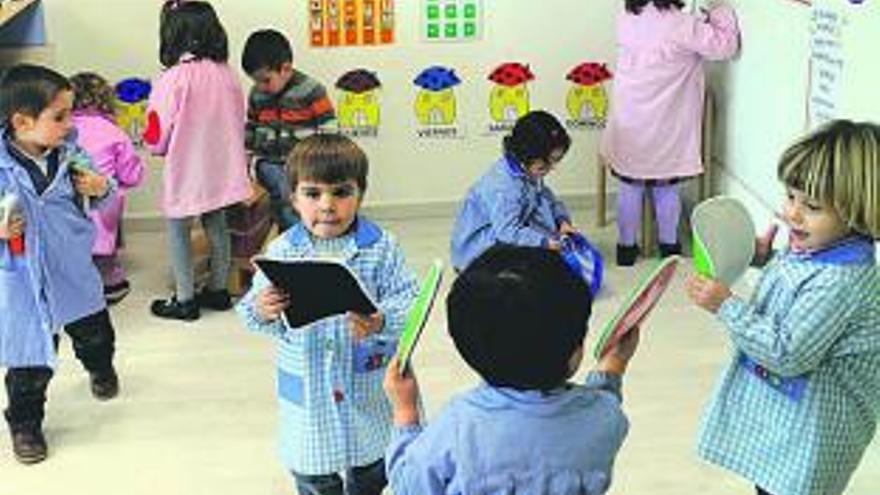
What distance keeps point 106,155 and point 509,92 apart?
5.54 feet

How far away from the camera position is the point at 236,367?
3.68m

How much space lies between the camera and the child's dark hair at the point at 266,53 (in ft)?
13.5

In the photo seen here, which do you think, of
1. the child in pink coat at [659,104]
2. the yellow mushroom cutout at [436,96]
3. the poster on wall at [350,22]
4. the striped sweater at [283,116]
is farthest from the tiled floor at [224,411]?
the poster on wall at [350,22]

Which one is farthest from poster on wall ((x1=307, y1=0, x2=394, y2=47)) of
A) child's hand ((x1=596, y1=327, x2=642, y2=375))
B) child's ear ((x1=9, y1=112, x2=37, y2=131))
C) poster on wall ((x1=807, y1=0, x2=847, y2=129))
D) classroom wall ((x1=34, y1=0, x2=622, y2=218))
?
child's hand ((x1=596, y1=327, x2=642, y2=375))

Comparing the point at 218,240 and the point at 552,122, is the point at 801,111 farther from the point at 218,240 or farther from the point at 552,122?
the point at 218,240

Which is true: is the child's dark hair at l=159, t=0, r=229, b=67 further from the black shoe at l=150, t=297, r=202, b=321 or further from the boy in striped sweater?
the black shoe at l=150, t=297, r=202, b=321

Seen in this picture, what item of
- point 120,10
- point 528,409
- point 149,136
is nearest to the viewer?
point 528,409

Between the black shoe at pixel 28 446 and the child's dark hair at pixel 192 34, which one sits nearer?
the black shoe at pixel 28 446

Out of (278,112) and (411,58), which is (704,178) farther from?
(278,112)

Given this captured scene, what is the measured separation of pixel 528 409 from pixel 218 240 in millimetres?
2768

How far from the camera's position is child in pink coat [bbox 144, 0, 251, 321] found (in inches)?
153

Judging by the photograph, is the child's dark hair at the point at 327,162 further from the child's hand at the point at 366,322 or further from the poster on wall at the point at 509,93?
the poster on wall at the point at 509,93

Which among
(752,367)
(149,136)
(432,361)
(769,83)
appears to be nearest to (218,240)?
(149,136)

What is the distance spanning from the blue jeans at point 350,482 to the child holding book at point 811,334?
1.99 ft
